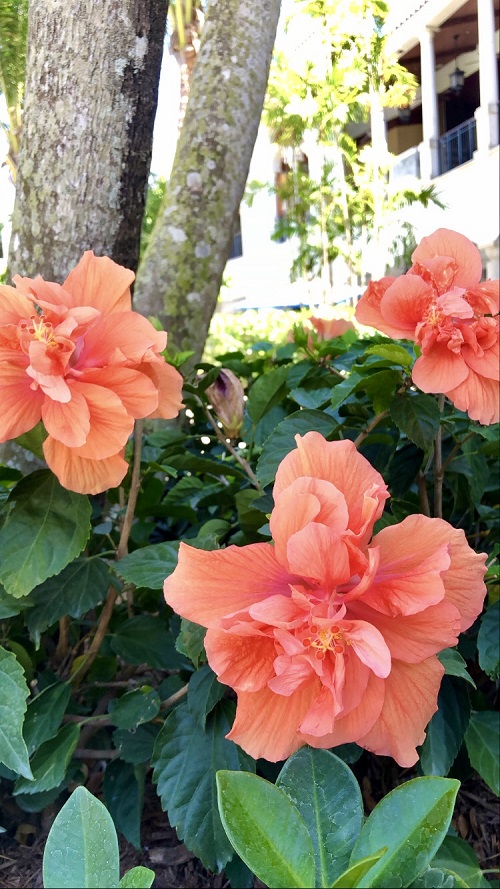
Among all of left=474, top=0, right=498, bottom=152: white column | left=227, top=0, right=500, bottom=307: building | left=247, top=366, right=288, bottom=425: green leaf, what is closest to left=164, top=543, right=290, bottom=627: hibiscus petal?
left=247, top=366, right=288, bottom=425: green leaf

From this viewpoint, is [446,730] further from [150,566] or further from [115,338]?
[115,338]

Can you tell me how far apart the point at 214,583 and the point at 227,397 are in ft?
1.98

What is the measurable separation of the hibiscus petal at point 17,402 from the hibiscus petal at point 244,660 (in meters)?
0.36

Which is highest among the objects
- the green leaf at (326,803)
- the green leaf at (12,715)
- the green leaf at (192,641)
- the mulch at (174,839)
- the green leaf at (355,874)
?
the green leaf at (355,874)

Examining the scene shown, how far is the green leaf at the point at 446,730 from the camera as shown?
88 centimetres

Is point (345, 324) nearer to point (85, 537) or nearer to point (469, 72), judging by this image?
point (85, 537)

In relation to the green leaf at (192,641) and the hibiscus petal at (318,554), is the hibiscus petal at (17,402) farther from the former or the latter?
the hibiscus petal at (318,554)

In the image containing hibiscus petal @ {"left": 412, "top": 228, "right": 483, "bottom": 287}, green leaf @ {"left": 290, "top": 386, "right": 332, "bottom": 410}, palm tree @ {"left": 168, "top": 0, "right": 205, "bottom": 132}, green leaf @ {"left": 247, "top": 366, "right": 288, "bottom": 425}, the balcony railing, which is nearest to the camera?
hibiscus petal @ {"left": 412, "top": 228, "right": 483, "bottom": 287}

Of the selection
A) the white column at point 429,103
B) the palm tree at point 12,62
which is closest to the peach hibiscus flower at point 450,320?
the palm tree at point 12,62

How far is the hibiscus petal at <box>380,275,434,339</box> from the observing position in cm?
89

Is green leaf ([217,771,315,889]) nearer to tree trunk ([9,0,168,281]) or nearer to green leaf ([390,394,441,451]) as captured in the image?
green leaf ([390,394,441,451])

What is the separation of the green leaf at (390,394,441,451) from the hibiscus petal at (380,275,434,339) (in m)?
0.10

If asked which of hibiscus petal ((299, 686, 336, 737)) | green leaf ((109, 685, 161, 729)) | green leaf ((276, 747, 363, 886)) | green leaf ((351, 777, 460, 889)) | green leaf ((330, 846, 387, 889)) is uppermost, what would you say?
green leaf ((330, 846, 387, 889))

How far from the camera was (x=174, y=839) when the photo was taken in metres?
1.10
